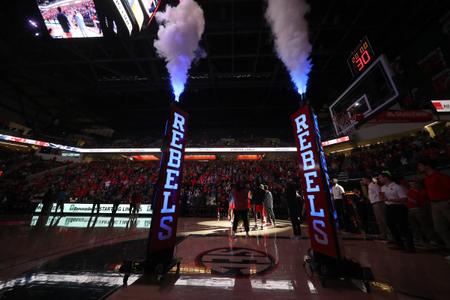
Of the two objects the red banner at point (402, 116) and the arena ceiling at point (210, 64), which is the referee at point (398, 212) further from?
the arena ceiling at point (210, 64)

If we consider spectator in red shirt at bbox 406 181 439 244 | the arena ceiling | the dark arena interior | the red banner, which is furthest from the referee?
the arena ceiling

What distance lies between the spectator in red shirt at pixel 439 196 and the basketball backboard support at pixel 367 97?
3.44 metres

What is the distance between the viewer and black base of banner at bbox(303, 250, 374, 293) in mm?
2320

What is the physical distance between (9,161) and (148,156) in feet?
45.7

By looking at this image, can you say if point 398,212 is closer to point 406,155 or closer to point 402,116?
point 402,116

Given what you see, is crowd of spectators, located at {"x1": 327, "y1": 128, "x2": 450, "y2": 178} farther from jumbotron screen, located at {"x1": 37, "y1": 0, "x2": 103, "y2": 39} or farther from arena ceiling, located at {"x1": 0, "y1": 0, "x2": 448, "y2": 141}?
jumbotron screen, located at {"x1": 37, "y1": 0, "x2": 103, "y2": 39}

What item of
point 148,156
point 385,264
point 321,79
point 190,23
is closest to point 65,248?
point 190,23

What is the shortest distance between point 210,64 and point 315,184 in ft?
37.9

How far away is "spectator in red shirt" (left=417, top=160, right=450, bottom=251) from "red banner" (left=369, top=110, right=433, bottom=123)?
6418 millimetres

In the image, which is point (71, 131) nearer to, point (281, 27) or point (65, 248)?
point (65, 248)

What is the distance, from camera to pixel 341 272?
2.43 meters

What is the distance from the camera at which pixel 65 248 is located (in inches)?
176

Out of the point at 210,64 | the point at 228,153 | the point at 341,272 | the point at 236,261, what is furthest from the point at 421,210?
the point at 228,153

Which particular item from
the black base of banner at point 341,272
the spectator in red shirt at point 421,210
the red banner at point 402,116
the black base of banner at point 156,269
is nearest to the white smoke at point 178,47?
the black base of banner at point 156,269
